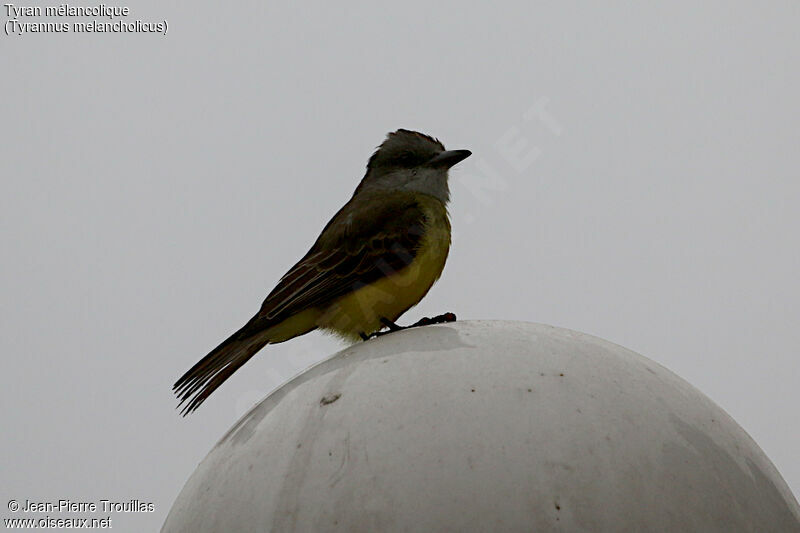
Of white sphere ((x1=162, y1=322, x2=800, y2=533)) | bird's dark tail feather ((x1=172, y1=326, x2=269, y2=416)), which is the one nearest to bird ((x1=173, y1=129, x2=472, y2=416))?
bird's dark tail feather ((x1=172, y1=326, x2=269, y2=416))

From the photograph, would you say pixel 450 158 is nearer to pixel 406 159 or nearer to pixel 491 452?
pixel 406 159

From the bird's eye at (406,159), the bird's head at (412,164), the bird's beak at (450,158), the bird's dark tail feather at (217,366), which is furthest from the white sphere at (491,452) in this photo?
the bird's eye at (406,159)

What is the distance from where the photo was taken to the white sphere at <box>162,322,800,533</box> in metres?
3.43

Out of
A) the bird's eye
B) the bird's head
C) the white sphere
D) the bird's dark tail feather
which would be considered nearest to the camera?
the white sphere

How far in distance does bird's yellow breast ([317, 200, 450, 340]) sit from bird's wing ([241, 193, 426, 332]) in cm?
5

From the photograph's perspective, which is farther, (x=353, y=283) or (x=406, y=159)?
(x=406, y=159)

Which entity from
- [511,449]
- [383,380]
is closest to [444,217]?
[383,380]

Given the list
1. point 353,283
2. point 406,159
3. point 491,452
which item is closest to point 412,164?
point 406,159

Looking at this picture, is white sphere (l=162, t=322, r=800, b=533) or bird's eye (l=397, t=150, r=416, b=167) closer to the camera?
white sphere (l=162, t=322, r=800, b=533)

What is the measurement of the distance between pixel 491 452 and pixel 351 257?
3.04m

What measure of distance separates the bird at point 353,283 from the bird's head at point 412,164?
384mm

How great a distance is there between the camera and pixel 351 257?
639 centimetres

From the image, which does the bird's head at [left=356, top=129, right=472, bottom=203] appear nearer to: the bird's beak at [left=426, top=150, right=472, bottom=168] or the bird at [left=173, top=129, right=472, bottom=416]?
the bird's beak at [left=426, top=150, right=472, bottom=168]

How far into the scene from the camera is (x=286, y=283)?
6414mm
